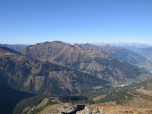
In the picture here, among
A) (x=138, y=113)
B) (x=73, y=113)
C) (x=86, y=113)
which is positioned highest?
(x=138, y=113)

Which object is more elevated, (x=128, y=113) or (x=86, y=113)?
(x=128, y=113)

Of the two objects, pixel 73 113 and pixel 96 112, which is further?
pixel 73 113

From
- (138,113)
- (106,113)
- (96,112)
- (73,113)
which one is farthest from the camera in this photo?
(73,113)

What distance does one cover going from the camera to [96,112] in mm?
96625

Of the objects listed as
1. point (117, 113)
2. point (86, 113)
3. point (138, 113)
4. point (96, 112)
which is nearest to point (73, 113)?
point (86, 113)

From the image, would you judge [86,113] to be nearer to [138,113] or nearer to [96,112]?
[96,112]

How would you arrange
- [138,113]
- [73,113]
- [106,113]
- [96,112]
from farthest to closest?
[73,113], [96,112], [106,113], [138,113]

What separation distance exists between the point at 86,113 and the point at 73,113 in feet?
74.5

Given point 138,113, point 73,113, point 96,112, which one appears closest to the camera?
point 138,113

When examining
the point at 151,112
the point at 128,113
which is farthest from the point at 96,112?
the point at 151,112

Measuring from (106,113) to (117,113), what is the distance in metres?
9.94

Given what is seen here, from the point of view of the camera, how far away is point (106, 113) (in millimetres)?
87375

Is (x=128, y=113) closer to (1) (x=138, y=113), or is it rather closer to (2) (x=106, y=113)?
(1) (x=138, y=113)

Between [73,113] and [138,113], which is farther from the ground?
[138,113]
